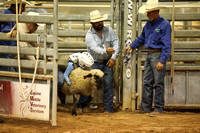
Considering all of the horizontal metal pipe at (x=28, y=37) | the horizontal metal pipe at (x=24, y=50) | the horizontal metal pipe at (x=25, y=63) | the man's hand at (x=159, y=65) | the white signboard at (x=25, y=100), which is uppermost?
the horizontal metal pipe at (x=28, y=37)

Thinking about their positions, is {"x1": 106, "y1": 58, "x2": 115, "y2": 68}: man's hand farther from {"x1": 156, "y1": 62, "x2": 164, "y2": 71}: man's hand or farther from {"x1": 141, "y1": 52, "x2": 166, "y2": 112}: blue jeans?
{"x1": 156, "y1": 62, "x2": 164, "y2": 71}: man's hand

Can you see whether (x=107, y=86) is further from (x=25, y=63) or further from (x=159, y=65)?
(x=25, y=63)

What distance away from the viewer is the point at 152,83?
5707 millimetres

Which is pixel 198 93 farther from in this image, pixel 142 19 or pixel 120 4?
pixel 120 4

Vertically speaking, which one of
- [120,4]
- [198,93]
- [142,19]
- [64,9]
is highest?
[64,9]

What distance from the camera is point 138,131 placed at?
13.8 ft

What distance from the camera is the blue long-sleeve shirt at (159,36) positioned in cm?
529

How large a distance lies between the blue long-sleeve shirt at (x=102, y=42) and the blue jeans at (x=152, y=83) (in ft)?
2.38

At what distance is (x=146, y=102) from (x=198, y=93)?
1127 mm

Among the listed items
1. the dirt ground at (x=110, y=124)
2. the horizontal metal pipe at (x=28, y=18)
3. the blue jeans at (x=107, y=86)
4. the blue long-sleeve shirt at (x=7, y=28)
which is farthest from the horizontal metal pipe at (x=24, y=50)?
the blue jeans at (x=107, y=86)

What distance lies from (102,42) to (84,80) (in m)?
1.02

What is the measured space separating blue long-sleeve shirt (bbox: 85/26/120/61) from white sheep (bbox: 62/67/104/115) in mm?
523

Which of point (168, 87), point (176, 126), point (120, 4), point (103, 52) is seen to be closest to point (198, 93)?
point (168, 87)

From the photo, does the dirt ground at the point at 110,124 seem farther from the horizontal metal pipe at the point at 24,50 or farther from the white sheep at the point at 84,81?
the horizontal metal pipe at the point at 24,50
